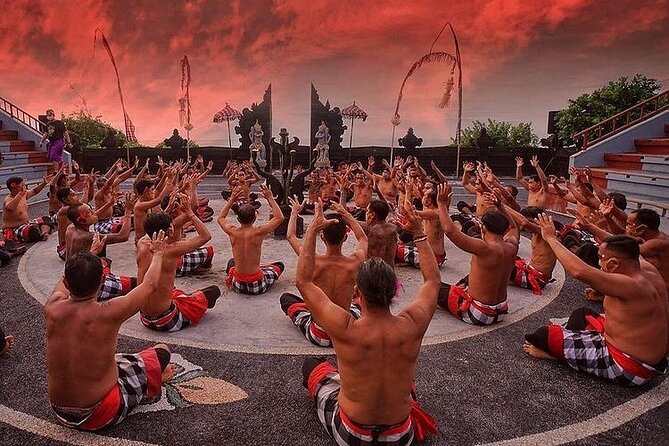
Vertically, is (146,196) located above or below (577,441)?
above

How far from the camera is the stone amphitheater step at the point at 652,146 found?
15219mm

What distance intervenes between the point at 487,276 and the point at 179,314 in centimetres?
335

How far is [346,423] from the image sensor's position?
2.96m

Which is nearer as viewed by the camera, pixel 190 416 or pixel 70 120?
pixel 190 416

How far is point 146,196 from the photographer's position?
820 cm

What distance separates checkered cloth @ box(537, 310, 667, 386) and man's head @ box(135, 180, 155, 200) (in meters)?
6.72

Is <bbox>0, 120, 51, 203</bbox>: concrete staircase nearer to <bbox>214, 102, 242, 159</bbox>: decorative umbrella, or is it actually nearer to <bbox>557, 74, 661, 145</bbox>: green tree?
<bbox>214, 102, 242, 159</bbox>: decorative umbrella

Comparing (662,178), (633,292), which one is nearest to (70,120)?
(662,178)

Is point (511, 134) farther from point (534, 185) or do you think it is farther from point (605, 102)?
point (534, 185)

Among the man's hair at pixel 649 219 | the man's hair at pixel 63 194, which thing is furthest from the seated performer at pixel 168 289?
the man's hair at pixel 649 219

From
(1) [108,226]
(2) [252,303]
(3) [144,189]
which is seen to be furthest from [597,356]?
(1) [108,226]

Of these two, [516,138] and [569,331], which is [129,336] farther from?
[516,138]

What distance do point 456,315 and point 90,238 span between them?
181 inches

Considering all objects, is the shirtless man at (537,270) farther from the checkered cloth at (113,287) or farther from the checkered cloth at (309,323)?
the checkered cloth at (113,287)
